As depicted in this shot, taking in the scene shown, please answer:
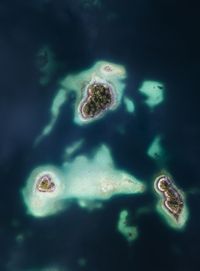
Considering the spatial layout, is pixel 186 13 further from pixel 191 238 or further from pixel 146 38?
pixel 191 238

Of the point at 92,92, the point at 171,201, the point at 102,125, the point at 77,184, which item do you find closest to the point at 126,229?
the point at 171,201

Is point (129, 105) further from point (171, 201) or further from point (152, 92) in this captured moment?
point (171, 201)

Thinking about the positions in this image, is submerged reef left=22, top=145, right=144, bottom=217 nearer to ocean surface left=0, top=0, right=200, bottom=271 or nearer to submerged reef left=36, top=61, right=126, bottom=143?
ocean surface left=0, top=0, right=200, bottom=271

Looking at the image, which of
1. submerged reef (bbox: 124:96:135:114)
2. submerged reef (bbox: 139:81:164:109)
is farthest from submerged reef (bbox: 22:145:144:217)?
submerged reef (bbox: 139:81:164:109)

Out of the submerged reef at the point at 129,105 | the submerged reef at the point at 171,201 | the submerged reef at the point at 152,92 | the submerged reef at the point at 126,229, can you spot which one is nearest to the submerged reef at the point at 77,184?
the submerged reef at the point at 171,201

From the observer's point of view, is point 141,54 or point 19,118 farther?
point 141,54

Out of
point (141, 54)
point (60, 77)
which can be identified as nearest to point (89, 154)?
point (60, 77)

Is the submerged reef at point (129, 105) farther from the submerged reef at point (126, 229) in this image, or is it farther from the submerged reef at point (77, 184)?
the submerged reef at point (126, 229)
